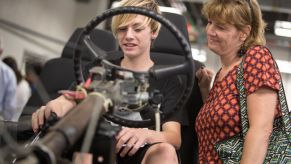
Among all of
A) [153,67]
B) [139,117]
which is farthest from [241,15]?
[153,67]

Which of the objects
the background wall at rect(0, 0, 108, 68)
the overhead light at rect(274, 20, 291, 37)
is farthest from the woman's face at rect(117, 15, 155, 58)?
the overhead light at rect(274, 20, 291, 37)

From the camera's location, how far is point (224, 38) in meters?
1.60

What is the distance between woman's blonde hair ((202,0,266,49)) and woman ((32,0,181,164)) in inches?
7.4

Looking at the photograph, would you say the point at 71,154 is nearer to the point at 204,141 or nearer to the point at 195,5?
A: the point at 204,141

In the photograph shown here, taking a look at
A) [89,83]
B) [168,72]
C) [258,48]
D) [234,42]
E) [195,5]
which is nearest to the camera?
[89,83]

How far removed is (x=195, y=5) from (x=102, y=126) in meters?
8.95

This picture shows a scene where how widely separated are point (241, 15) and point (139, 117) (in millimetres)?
454

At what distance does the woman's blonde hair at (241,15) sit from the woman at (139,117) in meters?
0.19

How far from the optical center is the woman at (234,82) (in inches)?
56.2

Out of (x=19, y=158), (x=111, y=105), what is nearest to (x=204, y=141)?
(x=111, y=105)

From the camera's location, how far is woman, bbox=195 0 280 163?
1429 mm

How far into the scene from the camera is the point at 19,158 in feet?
1.95

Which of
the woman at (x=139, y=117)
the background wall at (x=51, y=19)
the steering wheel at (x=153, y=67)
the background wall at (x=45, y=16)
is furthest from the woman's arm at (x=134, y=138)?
the background wall at (x=51, y=19)

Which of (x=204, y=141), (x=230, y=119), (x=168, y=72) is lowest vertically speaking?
(x=204, y=141)
